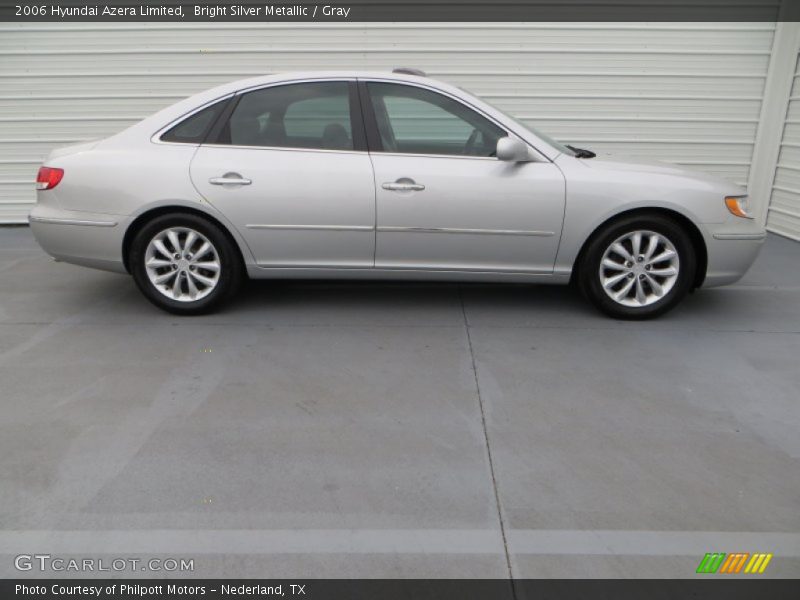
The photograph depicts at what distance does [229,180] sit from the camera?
13.6 ft

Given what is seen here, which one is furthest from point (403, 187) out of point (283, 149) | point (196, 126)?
point (196, 126)

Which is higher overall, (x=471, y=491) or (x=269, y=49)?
(x=269, y=49)

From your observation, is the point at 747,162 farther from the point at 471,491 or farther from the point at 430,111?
the point at 471,491

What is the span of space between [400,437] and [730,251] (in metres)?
2.73

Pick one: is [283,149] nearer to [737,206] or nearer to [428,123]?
[428,123]

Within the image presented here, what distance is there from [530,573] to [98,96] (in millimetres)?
7062

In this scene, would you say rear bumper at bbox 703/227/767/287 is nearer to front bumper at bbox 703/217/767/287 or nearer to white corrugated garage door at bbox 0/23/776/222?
front bumper at bbox 703/217/767/287

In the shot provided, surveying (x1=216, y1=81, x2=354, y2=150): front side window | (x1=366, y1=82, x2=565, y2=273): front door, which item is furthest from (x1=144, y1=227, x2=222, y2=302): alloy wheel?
(x1=366, y1=82, x2=565, y2=273): front door

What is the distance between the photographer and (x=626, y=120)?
7137 mm

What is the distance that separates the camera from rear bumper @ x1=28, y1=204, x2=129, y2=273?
4.26 m

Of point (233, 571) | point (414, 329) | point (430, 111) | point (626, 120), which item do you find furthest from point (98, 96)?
point (233, 571)

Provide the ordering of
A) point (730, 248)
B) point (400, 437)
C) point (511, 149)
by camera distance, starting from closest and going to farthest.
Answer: point (400, 437), point (511, 149), point (730, 248)
